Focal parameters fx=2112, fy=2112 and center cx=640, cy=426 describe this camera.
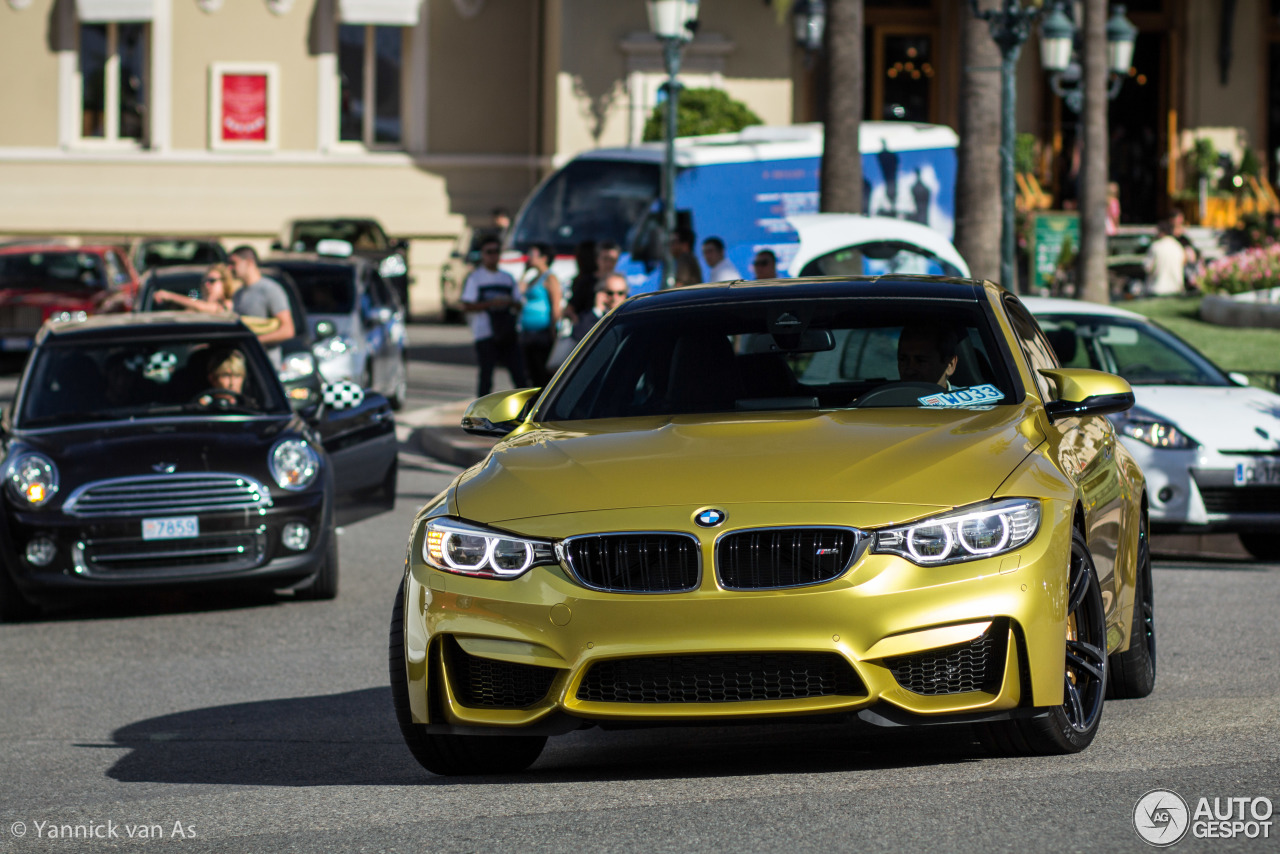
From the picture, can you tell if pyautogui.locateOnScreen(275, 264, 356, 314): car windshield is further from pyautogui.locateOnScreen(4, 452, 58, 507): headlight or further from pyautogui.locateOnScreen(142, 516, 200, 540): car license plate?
pyautogui.locateOnScreen(142, 516, 200, 540): car license plate

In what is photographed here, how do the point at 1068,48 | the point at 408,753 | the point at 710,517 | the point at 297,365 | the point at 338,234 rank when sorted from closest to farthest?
1. the point at 710,517
2. the point at 408,753
3. the point at 297,365
4. the point at 1068,48
5. the point at 338,234

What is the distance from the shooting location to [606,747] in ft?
22.9

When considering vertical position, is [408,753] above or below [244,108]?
below

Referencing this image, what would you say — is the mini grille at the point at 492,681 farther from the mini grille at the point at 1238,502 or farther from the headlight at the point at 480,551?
the mini grille at the point at 1238,502

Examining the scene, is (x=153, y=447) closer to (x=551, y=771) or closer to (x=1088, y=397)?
(x=551, y=771)

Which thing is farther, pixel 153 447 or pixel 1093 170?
pixel 1093 170

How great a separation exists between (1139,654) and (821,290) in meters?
1.70

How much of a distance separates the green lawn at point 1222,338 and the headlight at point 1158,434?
25.9ft

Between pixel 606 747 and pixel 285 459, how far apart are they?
4.49 metres

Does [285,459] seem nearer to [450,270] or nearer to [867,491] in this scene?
[867,491]

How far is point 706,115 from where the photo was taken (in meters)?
38.9

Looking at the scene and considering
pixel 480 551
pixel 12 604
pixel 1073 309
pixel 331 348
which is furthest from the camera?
pixel 331 348

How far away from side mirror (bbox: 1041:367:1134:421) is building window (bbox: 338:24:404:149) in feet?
124

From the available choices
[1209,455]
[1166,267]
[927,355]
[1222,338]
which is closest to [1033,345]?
[927,355]
